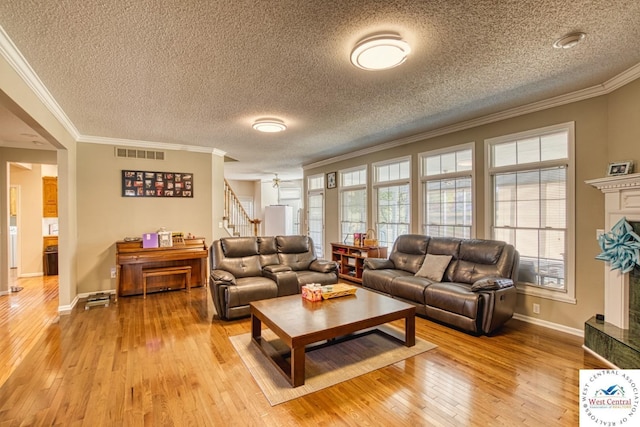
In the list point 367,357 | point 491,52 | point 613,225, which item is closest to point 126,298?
point 367,357

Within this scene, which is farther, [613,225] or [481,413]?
[613,225]

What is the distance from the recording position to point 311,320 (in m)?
2.71

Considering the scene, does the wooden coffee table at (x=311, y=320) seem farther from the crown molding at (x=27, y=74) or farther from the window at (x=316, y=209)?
the window at (x=316, y=209)

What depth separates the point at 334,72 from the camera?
281 cm

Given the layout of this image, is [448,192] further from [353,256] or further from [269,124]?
[269,124]

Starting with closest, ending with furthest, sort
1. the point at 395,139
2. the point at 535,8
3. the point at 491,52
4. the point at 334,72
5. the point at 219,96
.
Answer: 1. the point at 535,8
2. the point at 491,52
3. the point at 334,72
4. the point at 219,96
5. the point at 395,139

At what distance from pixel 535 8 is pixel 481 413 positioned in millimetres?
2689

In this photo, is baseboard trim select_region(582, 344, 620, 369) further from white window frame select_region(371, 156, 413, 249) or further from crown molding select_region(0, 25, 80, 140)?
crown molding select_region(0, 25, 80, 140)

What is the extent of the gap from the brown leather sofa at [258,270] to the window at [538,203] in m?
2.54

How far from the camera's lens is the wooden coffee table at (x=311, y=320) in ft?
7.88

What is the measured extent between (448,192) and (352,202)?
2369 millimetres

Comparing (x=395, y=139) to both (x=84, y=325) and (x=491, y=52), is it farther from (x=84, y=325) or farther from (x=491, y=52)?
(x=84, y=325)

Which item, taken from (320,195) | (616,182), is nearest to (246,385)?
(616,182)

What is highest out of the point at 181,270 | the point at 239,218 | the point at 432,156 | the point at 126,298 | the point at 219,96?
the point at 219,96
